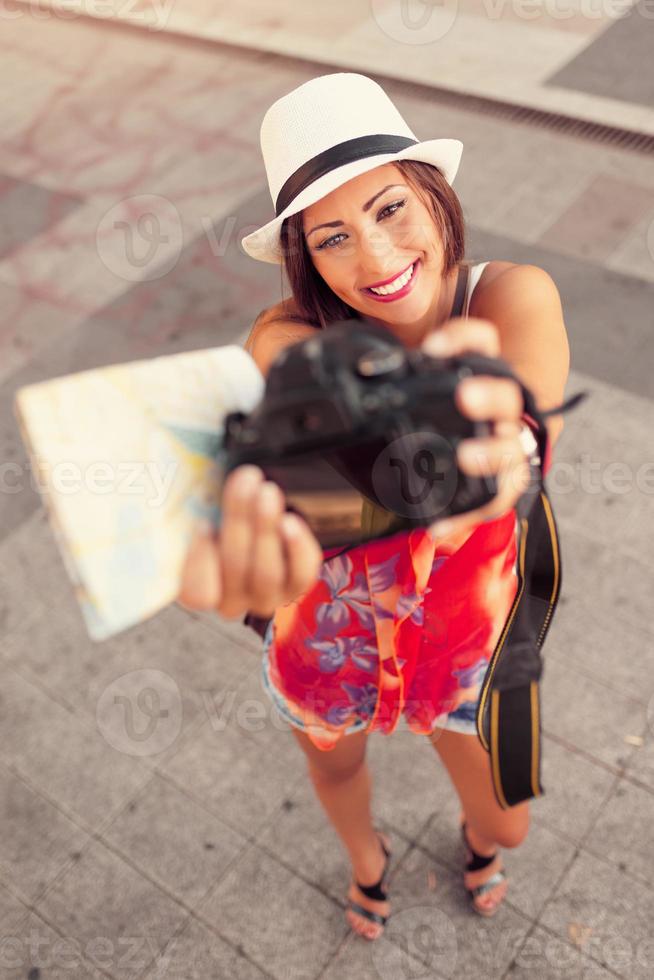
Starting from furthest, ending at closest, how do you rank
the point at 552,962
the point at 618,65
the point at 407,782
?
the point at 618,65, the point at 407,782, the point at 552,962

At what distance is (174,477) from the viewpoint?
126 centimetres

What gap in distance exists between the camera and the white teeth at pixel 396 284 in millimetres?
1766

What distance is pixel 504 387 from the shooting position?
115 cm

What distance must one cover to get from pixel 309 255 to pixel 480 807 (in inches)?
64.9

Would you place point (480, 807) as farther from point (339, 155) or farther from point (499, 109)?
point (499, 109)

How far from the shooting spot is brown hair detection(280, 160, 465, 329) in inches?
71.8

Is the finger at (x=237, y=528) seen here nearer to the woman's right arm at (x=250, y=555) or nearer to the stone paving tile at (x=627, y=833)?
the woman's right arm at (x=250, y=555)

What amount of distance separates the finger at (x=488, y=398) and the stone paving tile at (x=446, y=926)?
2235 mm

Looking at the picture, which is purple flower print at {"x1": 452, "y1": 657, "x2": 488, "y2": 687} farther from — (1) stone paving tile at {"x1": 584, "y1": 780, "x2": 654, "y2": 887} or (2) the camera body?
(1) stone paving tile at {"x1": 584, "y1": 780, "x2": 654, "y2": 887}

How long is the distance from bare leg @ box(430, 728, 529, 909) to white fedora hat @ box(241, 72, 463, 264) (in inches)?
54.6

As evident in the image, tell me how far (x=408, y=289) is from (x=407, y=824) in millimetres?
2047

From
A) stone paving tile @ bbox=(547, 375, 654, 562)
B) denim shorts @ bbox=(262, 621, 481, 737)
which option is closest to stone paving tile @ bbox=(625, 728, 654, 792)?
stone paving tile @ bbox=(547, 375, 654, 562)

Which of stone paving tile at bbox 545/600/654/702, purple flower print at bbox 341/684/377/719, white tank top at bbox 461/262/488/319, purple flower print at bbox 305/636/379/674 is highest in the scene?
white tank top at bbox 461/262/488/319

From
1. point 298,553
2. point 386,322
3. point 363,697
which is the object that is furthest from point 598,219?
point 298,553
